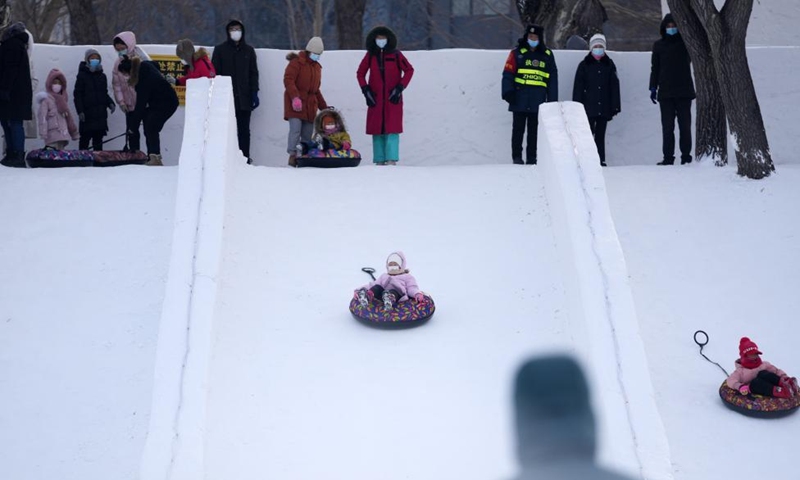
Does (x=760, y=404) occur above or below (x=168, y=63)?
below

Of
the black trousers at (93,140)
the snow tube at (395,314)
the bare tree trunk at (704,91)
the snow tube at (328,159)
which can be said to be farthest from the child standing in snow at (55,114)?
the bare tree trunk at (704,91)

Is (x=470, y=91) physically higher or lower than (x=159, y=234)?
higher

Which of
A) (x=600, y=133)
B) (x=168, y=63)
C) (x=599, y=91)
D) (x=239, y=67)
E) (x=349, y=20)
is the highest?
(x=349, y=20)

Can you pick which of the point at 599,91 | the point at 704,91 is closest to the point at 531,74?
the point at 599,91

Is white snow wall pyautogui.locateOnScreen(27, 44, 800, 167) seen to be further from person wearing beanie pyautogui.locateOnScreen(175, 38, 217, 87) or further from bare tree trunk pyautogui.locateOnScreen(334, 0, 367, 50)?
bare tree trunk pyautogui.locateOnScreen(334, 0, 367, 50)

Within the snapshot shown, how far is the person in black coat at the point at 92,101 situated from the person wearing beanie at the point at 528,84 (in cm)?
427

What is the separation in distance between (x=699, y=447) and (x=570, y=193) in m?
2.71

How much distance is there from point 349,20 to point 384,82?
8690mm

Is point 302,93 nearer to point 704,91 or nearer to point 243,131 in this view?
point 243,131

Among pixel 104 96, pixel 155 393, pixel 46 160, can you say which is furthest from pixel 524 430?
pixel 104 96

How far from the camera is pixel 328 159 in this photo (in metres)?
13.3

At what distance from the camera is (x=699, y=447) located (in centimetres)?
863

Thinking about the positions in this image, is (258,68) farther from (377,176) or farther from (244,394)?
(244,394)

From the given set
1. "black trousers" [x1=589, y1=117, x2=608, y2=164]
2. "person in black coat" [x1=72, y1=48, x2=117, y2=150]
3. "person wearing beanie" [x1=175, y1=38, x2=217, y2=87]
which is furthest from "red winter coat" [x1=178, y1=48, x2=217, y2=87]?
"black trousers" [x1=589, y1=117, x2=608, y2=164]
